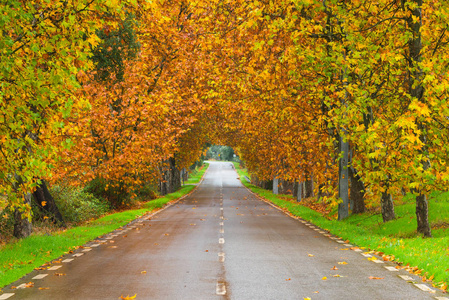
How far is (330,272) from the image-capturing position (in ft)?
31.2

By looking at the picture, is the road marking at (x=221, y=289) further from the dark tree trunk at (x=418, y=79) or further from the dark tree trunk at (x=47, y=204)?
the dark tree trunk at (x=47, y=204)

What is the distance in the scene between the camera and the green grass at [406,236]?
32.1 ft

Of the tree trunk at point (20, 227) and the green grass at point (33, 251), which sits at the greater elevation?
the tree trunk at point (20, 227)

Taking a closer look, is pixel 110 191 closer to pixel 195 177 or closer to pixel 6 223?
pixel 6 223

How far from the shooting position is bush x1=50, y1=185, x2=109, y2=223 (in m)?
21.3

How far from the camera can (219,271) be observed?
31.8 ft

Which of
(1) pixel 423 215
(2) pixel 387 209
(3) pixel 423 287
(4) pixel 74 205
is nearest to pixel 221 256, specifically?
(3) pixel 423 287

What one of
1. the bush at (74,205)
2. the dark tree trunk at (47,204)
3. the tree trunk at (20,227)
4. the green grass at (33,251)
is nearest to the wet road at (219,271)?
the green grass at (33,251)

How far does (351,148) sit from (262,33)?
22.2 ft

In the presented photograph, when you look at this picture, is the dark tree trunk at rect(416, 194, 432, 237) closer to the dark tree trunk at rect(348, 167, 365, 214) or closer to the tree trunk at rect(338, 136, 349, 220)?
the tree trunk at rect(338, 136, 349, 220)

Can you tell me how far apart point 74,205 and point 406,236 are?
1447cm

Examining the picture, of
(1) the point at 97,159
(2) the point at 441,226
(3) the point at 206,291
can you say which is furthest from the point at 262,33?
(1) the point at 97,159

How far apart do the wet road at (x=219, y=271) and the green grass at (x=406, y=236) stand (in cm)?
55

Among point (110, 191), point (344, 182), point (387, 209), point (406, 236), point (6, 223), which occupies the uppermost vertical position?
point (344, 182)
